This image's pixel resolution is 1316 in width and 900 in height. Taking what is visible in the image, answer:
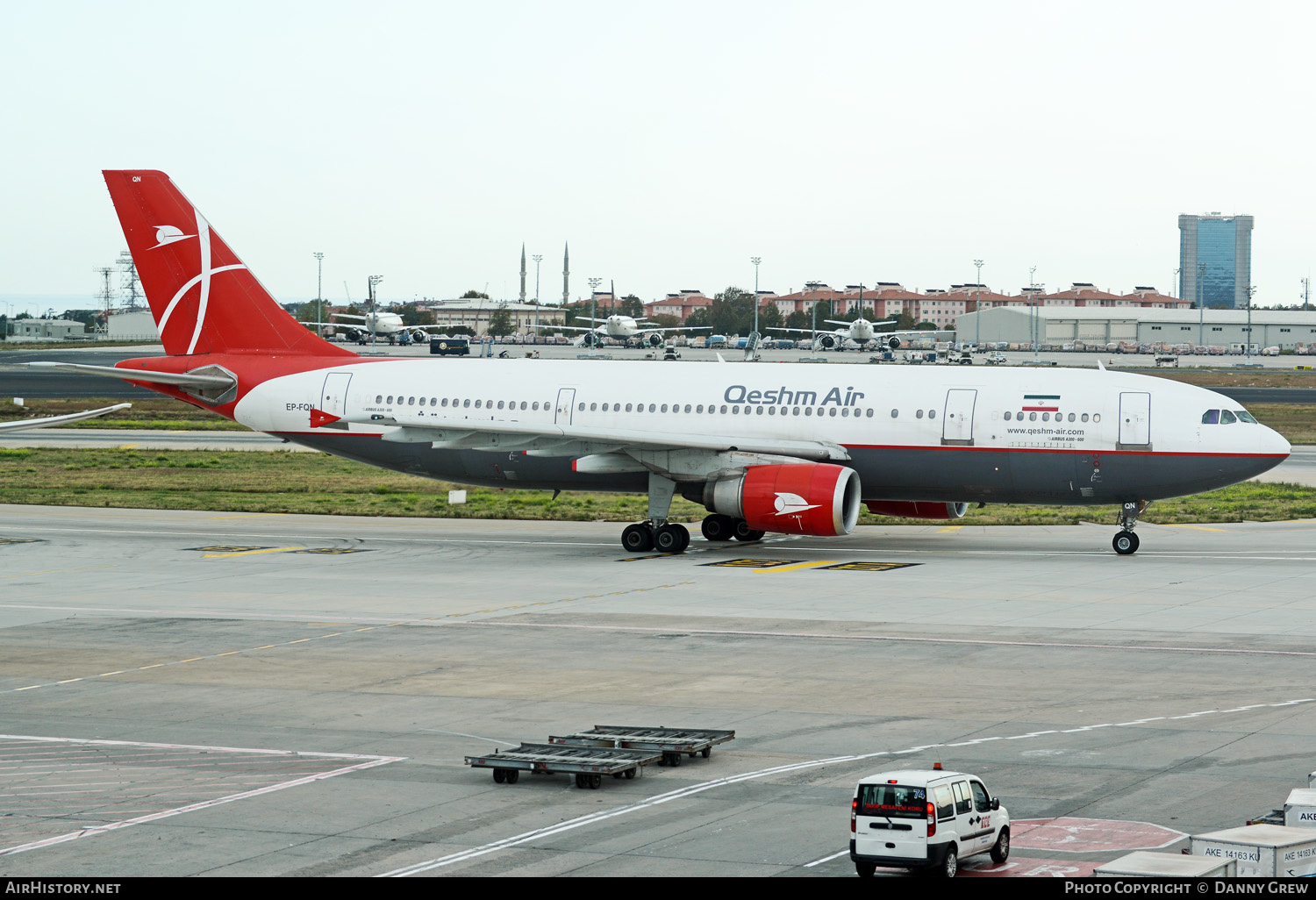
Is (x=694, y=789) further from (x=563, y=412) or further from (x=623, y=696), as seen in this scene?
(x=563, y=412)

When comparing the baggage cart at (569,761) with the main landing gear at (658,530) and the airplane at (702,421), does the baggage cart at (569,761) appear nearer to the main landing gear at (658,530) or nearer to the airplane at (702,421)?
the airplane at (702,421)

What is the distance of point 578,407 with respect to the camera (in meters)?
40.7

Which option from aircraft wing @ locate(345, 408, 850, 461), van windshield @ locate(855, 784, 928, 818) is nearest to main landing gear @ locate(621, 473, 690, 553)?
aircraft wing @ locate(345, 408, 850, 461)

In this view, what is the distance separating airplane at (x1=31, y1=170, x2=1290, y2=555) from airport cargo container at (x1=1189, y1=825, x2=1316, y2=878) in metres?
23.2

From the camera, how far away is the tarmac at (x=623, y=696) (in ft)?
47.5

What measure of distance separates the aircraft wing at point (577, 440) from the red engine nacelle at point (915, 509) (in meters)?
2.69

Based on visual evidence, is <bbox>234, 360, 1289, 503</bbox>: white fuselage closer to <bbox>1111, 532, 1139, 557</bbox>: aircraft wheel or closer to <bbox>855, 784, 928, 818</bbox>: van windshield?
<bbox>1111, 532, 1139, 557</bbox>: aircraft wheel

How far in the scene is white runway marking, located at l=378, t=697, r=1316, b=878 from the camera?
13.7 meters

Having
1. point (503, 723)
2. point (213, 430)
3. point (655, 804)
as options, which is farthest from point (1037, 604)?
point (213, 430)

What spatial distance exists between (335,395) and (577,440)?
8.48 metres

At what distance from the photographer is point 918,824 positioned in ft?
42.3

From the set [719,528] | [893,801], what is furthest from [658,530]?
[893,801]

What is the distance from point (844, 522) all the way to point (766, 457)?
300 cm

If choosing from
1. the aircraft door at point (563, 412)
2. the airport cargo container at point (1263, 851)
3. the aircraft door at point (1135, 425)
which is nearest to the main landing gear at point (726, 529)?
A: the aircraft door at point (563, 412)
